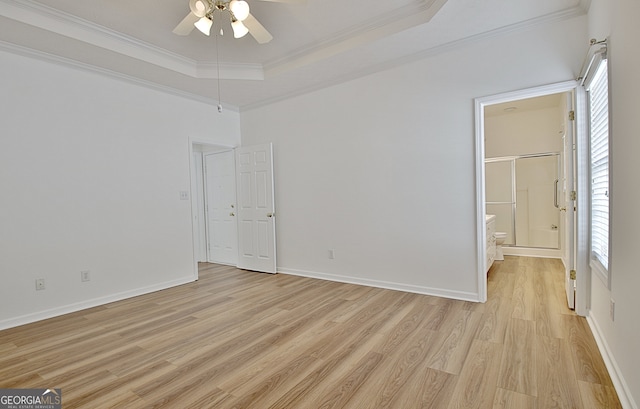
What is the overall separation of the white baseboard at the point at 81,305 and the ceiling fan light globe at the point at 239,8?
11.3 ft

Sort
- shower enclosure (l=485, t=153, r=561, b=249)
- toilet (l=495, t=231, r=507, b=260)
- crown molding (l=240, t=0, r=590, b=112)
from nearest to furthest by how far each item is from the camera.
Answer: crown molding (l=240, t=0, r=590, b=112) < toilet (l=495, t=231, r=507, b=260) < shower enclosure (l=485, t=153, r=561, b=249)

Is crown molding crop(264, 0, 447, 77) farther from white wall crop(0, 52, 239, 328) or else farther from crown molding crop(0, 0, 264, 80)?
white wall crop(0, 52, 239, 328)

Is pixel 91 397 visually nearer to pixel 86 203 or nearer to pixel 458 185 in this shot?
pixel 86 203

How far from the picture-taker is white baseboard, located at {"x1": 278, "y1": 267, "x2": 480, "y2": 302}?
3.38m

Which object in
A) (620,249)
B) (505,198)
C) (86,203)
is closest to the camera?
(620,249)

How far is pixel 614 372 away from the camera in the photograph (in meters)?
1.86

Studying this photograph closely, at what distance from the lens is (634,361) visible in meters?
1.55

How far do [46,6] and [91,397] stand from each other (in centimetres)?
315

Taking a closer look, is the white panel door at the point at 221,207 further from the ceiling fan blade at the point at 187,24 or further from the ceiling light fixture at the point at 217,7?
the ceiling light fixture at the point at 217,7

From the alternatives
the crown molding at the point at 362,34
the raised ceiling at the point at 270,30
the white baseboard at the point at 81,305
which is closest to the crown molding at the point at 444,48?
the raised ceiling at the point at 270,30

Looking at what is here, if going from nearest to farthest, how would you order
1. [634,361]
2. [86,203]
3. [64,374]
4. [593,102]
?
[634,361] → [64,374] → [593,102] → [86,203]

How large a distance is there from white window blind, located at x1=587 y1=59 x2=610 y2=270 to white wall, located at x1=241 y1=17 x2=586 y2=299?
0.50 meters

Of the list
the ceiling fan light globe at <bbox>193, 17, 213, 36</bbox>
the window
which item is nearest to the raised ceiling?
the ceiling fan light globe at <bbox>193, 17, 213, 36</bbox>

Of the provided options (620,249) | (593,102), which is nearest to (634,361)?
(620,249)
